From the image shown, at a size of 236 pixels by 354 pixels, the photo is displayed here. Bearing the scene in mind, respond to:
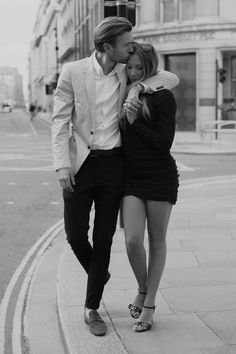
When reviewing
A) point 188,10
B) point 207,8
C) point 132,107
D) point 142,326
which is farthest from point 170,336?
point 188,10

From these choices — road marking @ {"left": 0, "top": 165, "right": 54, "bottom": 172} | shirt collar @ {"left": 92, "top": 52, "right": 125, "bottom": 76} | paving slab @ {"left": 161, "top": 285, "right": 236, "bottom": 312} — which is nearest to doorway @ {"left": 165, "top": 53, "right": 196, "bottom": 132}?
road marking @ {"left": 0, "top": 165, "right": 54, "bottom": 172}

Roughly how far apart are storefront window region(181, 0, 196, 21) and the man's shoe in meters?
32.3

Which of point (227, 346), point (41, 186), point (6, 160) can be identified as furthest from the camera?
point (6, 160)

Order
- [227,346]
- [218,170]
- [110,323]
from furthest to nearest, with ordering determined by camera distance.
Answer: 1. [218,170]
2. [110,323]
3. [227,346]

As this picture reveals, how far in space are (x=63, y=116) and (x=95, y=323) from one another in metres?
1.36

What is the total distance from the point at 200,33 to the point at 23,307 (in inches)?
1203

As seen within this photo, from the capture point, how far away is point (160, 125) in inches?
148

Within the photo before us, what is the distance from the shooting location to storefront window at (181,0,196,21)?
34.6 metres

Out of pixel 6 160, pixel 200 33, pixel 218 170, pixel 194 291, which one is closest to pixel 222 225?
pixel 194 291

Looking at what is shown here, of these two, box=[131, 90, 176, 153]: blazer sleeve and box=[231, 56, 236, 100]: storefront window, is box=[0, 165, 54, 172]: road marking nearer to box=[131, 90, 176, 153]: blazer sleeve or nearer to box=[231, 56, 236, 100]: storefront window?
box=[131, 90, 176, 153]: blazer sleeve

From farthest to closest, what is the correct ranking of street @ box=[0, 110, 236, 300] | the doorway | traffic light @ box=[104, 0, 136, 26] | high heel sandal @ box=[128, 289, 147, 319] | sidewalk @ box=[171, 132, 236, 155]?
the doorway → sidewalk @ box=[171, 132, 236, 155] → traffic light @ box=[104, 0, 136, 26] → street @ box=[0, 110, 236, 300] → high heel sandal @ box=[128, 289, 147, 319]

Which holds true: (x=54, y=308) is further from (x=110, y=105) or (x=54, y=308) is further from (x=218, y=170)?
(x=218, y=170)

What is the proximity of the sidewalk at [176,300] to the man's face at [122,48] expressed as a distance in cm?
176

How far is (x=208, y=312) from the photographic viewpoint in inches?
172
